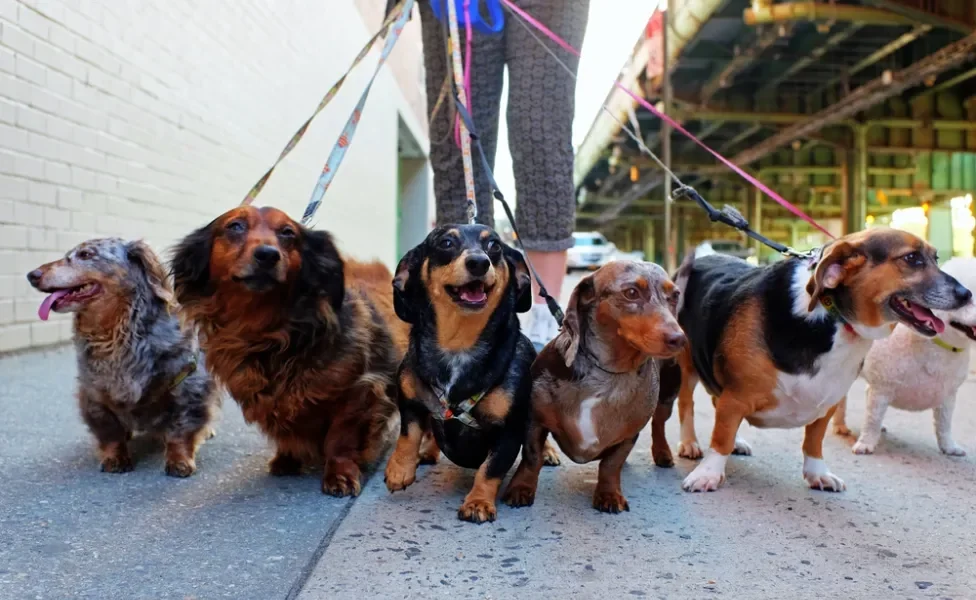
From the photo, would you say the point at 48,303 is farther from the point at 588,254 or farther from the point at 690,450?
the point at 588,254

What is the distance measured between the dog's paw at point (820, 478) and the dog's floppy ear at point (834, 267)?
588 mm

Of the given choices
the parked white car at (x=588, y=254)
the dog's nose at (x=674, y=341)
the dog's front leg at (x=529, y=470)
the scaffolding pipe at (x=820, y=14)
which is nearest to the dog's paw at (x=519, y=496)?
the dog's front leg at (x=529, y=470)

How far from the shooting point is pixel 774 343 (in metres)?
2.36

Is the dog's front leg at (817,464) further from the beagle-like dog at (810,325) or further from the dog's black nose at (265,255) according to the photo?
the dog's black nose at (265,255)

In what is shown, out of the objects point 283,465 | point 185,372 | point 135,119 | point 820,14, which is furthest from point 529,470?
point 820,14

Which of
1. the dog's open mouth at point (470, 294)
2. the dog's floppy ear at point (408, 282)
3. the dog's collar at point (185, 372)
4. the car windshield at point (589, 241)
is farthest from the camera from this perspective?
the car windshield at point (589, 241)

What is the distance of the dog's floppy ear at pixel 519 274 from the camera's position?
7.73 ft

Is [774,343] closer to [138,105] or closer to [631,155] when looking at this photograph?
[138,105]

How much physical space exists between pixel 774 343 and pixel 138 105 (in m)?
4.80

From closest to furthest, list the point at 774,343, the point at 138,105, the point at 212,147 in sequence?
the point at 774,343 → the point at 138,105 → the point at 212,147

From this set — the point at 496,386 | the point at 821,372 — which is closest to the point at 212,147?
the point at 496,386

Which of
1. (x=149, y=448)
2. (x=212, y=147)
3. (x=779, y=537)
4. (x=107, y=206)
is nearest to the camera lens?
(x=779, y=537)

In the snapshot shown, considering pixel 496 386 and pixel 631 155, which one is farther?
pixel 631 155

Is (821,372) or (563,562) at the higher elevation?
(821,372)
